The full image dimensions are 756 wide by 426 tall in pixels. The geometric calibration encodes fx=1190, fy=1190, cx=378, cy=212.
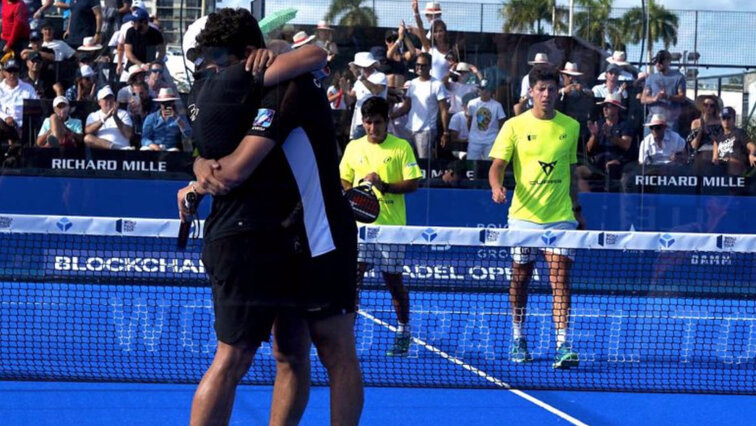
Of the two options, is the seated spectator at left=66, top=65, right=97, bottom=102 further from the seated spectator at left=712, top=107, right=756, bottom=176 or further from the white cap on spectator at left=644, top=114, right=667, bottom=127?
the seated spectator at left=712, top=107, right=756, bottom=176

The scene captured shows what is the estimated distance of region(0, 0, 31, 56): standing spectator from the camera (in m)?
10.3

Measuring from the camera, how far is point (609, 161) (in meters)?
11.2

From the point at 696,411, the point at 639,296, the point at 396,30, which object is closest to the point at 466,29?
the point at 396,30

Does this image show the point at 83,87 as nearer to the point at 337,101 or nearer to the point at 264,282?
the point at 337,101

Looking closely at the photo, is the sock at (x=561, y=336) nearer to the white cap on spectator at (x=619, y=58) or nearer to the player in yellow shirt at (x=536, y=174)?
the player in yellow shirt at (x=536, y=174)

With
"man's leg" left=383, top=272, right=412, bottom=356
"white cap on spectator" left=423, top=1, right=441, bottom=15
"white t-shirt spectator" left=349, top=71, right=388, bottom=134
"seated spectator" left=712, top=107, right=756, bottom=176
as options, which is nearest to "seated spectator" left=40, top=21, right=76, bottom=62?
"white t-shirt spectator" left=349, top=71, right=388, bottom=134

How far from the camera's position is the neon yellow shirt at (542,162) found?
7.45 meters

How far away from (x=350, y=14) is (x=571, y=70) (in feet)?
6.93

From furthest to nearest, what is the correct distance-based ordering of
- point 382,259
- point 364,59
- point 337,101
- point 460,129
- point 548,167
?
point 460,129
point 364,59
point 337,101
point 382,259
point 548,167

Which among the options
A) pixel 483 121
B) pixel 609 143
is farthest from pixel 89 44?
pixel 609 143

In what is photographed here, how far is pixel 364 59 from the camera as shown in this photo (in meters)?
10.2

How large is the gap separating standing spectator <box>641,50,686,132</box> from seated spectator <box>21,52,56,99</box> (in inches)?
212

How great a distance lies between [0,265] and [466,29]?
4590 mm

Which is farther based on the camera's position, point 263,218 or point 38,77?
point 38,77
